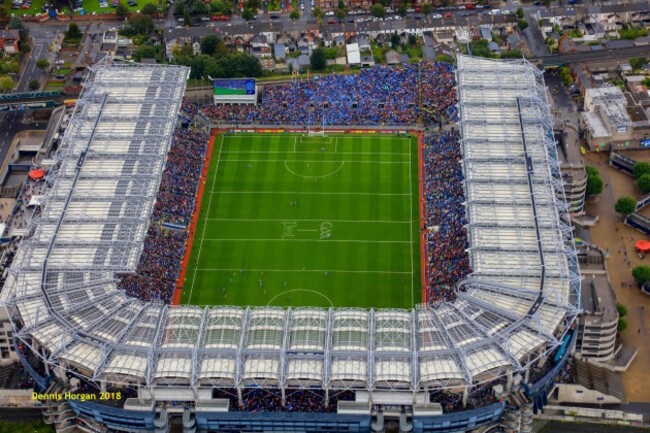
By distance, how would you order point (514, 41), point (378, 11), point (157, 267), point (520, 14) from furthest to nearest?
point (378, 11) → point (520, 14) → point (514, 41) → point (157, 267)

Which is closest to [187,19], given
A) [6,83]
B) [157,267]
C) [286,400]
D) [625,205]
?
[6,83]

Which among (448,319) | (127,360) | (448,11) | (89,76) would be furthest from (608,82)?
(127,360)

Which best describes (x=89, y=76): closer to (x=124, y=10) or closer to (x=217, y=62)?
(x=217, y=62)

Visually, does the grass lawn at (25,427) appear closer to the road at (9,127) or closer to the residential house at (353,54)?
the road at (9,127)

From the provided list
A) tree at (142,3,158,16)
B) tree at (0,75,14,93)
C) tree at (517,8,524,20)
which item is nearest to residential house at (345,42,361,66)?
tree at (517,8,524,20)

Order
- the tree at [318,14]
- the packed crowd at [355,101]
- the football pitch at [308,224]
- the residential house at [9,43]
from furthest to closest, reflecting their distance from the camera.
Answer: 1. the tree at [318,14]
2. the residential house at [9,43]
3. the packed crowd at [355,101]
4. the football pitch at [308,224]

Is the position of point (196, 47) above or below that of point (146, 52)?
above

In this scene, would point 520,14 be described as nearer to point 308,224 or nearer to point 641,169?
point 641,169

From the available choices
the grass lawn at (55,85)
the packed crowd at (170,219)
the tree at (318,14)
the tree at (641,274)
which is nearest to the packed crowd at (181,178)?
the packed crowd at (170,219)
